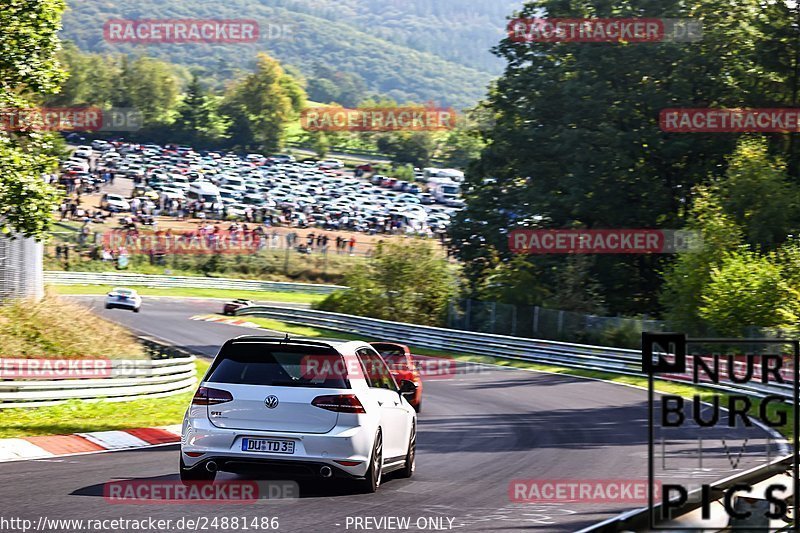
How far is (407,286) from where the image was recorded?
170ft

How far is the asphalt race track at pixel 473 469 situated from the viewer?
9.22 m

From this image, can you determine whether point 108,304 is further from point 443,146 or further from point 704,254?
point 443,146

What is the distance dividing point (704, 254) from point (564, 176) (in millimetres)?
10500

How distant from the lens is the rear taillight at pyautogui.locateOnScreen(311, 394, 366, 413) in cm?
1023

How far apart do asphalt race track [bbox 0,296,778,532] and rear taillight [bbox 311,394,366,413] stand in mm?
816

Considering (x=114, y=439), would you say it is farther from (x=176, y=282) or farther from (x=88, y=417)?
(x=176, y=282)

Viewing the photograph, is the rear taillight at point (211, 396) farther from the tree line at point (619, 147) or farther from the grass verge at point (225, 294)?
the grass verge at point (225, 294)

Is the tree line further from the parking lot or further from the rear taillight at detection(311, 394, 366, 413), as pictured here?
the rear taillight at detection(311, 394, 366, 413)

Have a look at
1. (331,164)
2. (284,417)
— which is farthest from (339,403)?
(331,164)

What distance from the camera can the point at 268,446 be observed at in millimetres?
10086

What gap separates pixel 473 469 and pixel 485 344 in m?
→ 28.7

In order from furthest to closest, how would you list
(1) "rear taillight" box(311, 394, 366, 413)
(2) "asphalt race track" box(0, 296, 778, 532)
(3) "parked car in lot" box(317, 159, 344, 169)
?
(3) "parked car in lot" box(317, 159, 344, 169), (1) "rear taillight" box(311, 394, 366, 413), (2) "asphalt race track" box(0, 296, 778, 532)

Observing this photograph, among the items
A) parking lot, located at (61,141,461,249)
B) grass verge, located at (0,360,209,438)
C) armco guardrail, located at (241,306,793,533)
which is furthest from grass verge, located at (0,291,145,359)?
parking lot, located at (61,141,461,249)

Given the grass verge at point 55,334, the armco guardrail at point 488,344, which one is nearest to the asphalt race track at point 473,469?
the armco guardrail at point 488,344
